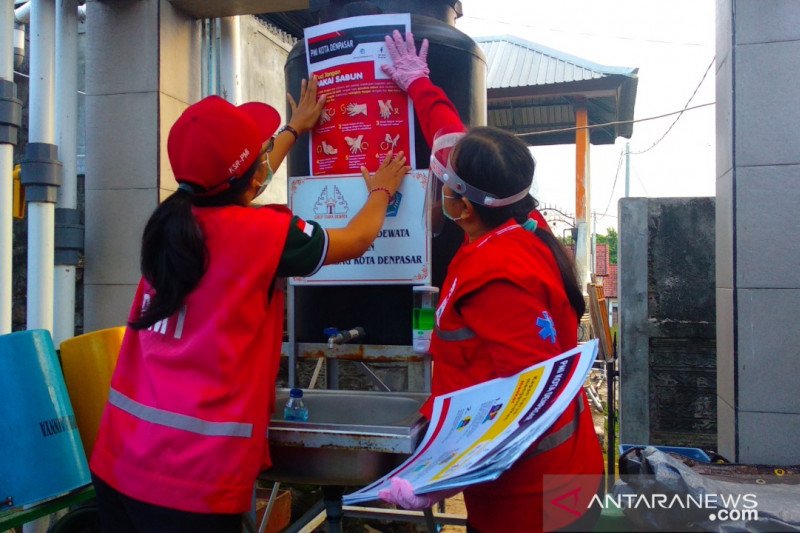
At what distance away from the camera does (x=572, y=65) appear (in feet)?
37.8

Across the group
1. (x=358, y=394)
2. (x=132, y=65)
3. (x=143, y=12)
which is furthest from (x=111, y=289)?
(x=358, y=394)

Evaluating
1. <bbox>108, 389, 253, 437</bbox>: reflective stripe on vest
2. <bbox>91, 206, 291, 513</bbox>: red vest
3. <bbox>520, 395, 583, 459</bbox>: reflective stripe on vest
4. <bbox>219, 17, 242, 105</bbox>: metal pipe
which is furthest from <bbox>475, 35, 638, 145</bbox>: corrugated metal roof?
<bbox>108, 389, 253, 437</bbox>: reflective stripe on vest

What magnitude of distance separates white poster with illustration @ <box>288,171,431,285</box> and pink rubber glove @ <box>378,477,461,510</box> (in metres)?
1.17

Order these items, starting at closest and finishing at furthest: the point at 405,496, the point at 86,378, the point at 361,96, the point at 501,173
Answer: the point at 405,496, the point at 501,173, the point at 361,96, the point at 86,378

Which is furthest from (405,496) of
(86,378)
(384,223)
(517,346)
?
(86,378)

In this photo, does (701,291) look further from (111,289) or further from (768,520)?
(111,289)

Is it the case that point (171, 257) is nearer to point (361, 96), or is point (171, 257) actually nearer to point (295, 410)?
point (295, 410)

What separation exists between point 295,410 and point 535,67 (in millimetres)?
10707

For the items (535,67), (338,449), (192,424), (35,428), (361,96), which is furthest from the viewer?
(535,67)

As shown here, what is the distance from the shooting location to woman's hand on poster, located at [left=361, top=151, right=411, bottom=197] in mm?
→ 2393

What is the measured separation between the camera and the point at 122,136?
360 centimetres

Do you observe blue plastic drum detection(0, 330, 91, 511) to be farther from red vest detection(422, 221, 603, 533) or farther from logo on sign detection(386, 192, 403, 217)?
red vest detection(422, 221, 603, 533)

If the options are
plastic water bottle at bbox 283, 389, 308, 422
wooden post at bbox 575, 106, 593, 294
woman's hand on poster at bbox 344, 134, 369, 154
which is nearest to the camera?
plastic water bottle at bbox 283, 389, 308, 422

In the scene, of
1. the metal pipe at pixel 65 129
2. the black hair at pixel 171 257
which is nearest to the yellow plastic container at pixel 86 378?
the metal pipe at pixel 65 129
